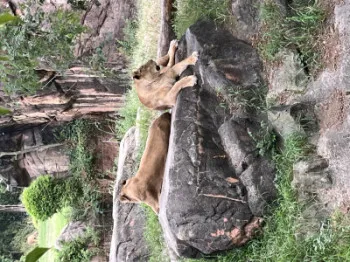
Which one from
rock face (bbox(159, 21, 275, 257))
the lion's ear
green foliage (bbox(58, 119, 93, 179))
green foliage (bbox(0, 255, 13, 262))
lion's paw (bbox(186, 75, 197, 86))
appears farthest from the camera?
green foliage (bbox(0, 255, 13, 262))

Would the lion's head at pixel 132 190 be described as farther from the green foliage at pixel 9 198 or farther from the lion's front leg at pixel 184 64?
the green foliage at pixel 9 198

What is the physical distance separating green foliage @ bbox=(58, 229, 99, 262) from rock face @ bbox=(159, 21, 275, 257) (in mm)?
5457

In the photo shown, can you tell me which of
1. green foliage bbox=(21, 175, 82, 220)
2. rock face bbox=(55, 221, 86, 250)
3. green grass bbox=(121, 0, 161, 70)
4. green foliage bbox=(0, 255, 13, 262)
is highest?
green grass bbox=(121, 0, 161, 70)

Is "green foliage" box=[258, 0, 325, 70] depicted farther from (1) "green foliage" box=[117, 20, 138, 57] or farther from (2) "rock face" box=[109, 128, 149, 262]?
(1) "green foliage" box=[117, 20, 138, 57]

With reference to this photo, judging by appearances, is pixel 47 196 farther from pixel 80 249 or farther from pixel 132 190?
pixel 132 190

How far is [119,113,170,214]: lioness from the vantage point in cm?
523

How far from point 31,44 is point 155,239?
142 inches

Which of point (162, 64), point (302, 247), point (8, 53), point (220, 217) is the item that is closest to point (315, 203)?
point (302, 247)

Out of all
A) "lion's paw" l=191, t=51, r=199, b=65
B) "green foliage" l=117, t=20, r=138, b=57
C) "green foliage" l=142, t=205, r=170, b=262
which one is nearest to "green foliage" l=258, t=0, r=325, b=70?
"lion's paw" l=191, t=51, r=199, b=65

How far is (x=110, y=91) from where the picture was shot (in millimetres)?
9875

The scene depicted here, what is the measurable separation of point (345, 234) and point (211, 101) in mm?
2100

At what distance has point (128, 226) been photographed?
25.2 feet

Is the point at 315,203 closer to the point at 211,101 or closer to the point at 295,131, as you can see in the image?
the point at 295,131

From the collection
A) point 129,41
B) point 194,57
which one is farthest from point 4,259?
point 194,57
